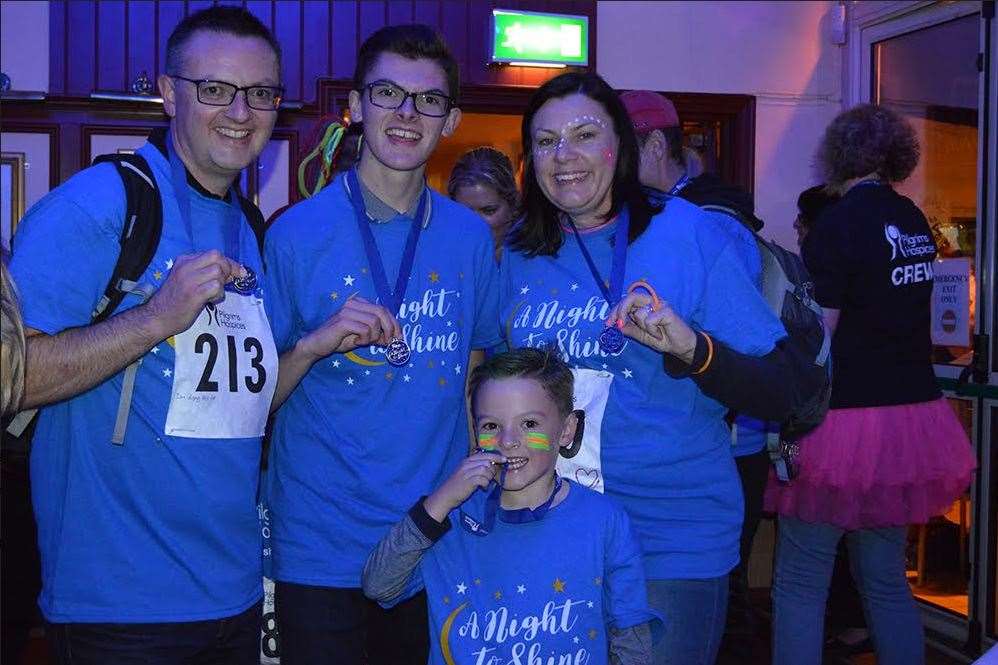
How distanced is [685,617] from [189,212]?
1.27 m

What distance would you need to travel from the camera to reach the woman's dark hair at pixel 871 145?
3.72 meters

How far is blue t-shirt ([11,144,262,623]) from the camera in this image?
1.83m

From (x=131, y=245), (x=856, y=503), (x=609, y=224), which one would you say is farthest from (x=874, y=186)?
(x=131, y=245)

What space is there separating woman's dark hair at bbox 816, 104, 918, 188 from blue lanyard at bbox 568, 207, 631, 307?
1.87 m

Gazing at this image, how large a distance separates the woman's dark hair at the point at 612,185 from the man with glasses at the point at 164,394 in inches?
24.0

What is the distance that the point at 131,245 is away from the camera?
6.08 ft

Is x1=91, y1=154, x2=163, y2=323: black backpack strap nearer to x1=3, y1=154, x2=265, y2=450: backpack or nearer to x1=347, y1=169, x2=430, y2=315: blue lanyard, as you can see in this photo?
x1=3, y1=154, x2=265, y2=450: backpack

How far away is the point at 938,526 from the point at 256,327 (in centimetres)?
426

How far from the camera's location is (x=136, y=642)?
1.88 meters

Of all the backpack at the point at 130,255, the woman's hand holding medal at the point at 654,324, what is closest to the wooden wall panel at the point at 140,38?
the backpack at the point at 130,255

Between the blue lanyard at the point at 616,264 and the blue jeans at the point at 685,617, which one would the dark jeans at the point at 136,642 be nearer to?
the blue jeans at the point at 685,617

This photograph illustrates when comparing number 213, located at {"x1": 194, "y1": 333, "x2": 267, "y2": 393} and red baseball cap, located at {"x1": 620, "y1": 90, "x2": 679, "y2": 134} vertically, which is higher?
red baseball cap, located at {"x1": 620, "y1": 90, "x2": 679, "y2": 134}

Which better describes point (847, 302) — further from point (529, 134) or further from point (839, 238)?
point (529, 134)

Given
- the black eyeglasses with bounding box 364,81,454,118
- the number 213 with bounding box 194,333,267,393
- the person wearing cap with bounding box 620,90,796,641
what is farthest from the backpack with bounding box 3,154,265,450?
the person wearing cap with bounding box 620,90,796,641
